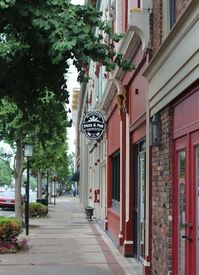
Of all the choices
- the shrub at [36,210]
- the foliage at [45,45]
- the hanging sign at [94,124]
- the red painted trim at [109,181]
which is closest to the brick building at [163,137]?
the foliage at [45,45]

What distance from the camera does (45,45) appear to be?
8141 millimetres

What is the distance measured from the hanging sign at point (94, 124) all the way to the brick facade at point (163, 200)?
35.5 ft

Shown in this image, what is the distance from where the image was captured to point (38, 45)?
26.6ft

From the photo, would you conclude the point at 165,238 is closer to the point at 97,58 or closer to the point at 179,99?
the point at 179,99

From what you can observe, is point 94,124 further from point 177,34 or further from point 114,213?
point 177,34

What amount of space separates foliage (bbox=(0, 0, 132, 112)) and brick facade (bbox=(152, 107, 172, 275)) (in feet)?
4.05

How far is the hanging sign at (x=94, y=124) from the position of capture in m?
21.1

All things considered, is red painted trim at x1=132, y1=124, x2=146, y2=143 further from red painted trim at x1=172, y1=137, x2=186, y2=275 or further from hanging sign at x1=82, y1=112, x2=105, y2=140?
hanging sign at x1=82, y1=112, x2=105, y2=140

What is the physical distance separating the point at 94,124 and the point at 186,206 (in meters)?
13.6

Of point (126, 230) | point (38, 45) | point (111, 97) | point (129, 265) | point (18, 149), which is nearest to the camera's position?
point (38, 45)

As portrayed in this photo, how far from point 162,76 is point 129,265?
502cm

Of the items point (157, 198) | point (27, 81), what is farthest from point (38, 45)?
point (157, 198)

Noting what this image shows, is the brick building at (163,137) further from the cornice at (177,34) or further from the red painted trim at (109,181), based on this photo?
the red painted trim at (109,181)

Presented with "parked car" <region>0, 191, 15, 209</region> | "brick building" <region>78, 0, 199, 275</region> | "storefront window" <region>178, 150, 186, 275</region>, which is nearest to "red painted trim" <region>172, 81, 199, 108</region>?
"brick building" <region>78, 0, 199, 275</region>
